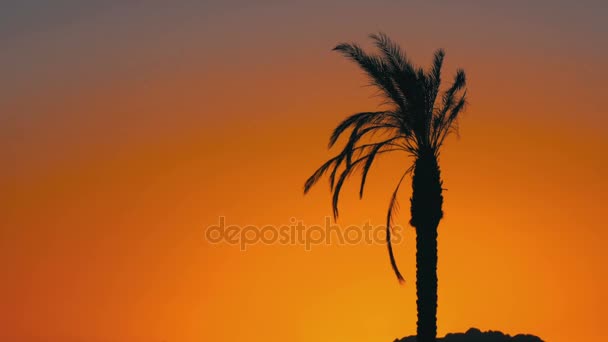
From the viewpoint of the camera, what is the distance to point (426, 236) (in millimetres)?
37281

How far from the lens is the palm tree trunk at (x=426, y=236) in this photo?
37.1 metres

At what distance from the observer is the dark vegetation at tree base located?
4728 centimetres

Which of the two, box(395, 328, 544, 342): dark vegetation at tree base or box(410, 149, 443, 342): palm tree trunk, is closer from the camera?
box(410, 149, 443, 342): palm tree trunk

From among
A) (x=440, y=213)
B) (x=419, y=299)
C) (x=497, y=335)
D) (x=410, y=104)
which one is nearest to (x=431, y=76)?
(x=410, y=104)

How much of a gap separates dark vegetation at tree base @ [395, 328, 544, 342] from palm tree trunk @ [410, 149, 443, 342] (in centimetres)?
1089

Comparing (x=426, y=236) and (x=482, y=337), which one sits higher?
(x=426, y=236)

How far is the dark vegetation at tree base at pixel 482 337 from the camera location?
47281 mm

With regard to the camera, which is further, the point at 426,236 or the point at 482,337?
the point at 482,337

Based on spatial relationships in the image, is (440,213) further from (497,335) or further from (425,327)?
(497,335)

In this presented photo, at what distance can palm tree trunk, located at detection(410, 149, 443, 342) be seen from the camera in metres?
37.1

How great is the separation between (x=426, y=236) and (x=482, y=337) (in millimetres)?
11893

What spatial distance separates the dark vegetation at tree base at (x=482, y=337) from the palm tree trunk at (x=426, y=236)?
10.9 metres

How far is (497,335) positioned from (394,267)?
39.4 ft

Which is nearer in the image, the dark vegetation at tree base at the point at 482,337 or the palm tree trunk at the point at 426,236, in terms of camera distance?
the palm tree trunk at the point at 426,236
